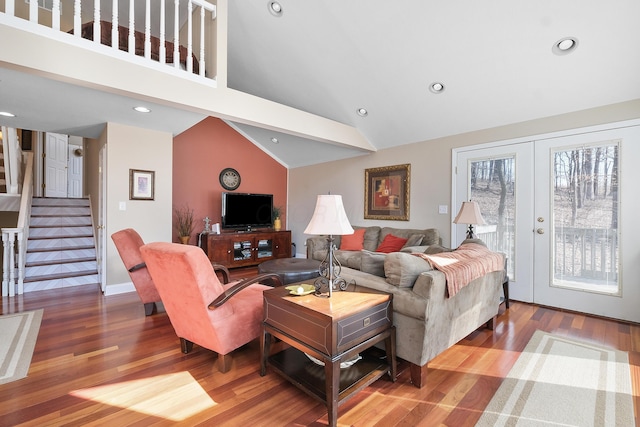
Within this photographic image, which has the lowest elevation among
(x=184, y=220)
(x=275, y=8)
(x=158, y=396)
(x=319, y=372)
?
(x=158, y=396)

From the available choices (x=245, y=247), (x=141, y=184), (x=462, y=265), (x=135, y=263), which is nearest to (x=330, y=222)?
(x=462, y=265)

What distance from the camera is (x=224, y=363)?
79.4 inches

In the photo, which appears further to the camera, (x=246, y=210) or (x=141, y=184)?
(x=246, y=210)

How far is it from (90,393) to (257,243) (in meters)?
3.92

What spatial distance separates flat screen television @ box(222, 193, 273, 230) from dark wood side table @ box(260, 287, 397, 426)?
384 centimetres

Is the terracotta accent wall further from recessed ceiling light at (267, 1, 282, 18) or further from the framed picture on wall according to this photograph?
recessed ceiling light at (267, 1, 282, 18)

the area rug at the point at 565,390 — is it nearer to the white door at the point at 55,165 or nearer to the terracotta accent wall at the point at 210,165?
the terracotta accent wall at the point at 210,165

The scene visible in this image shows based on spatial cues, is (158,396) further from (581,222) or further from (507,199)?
(581,222)

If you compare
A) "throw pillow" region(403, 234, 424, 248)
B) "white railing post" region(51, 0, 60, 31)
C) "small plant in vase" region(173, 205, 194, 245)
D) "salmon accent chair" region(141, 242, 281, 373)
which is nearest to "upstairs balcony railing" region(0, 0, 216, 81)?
"white railing post" region(51, 0, 60, 31)

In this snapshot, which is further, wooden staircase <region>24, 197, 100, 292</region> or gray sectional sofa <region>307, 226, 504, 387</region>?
wooden staircase <region>24, 197, 100, 292</region>

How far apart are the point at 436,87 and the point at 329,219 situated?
2739 mm

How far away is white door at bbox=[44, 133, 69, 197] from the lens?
6500mm

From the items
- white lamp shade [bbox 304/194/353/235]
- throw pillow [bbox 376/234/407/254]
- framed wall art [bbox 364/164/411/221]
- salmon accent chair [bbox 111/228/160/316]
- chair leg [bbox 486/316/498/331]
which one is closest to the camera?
white lamp shade [bbox 304/194/353/235]

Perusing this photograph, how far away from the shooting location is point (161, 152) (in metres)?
4.25
